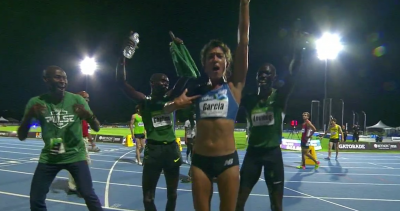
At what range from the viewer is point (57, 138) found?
369 cm

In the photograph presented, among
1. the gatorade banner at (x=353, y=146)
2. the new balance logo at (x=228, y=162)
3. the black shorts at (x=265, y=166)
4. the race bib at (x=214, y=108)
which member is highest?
the race bib at (x=214, y=108)

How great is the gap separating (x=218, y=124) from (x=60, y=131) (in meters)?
2.12

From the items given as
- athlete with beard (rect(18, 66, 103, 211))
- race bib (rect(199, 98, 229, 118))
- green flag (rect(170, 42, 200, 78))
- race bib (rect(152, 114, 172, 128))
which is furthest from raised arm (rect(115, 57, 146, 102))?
race bib (rect(199, 98, 229, 118))

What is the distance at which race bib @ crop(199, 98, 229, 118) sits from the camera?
288 cm

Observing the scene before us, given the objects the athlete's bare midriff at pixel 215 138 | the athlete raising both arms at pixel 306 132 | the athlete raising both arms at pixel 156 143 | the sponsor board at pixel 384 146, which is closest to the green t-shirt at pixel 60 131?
the athlete raising both arms at pixel 156 143

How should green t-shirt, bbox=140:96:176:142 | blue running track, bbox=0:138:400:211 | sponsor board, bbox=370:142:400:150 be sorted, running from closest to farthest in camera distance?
1. green t-shirt, bbox=140:96:176:142
2. blue running track, bbox=0:138:400:211
3. sponsor board, bbox=370:142:400:150

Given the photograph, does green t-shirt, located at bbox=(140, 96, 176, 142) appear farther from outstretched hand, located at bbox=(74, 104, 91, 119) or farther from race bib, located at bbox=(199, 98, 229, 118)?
race bib, located at bbox=(199, 98, 229, 118)

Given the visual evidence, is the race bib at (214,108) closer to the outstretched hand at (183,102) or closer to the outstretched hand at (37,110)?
the outstretched hand at (183,102)

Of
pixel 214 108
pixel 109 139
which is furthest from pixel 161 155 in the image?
pixel 109 139

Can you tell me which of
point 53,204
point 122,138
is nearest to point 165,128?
point 53,204

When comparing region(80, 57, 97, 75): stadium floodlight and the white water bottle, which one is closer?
the white water bottle

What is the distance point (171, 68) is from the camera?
47031 mm

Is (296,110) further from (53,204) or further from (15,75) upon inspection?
(53,204)

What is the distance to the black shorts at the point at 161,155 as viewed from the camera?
3930 mm
